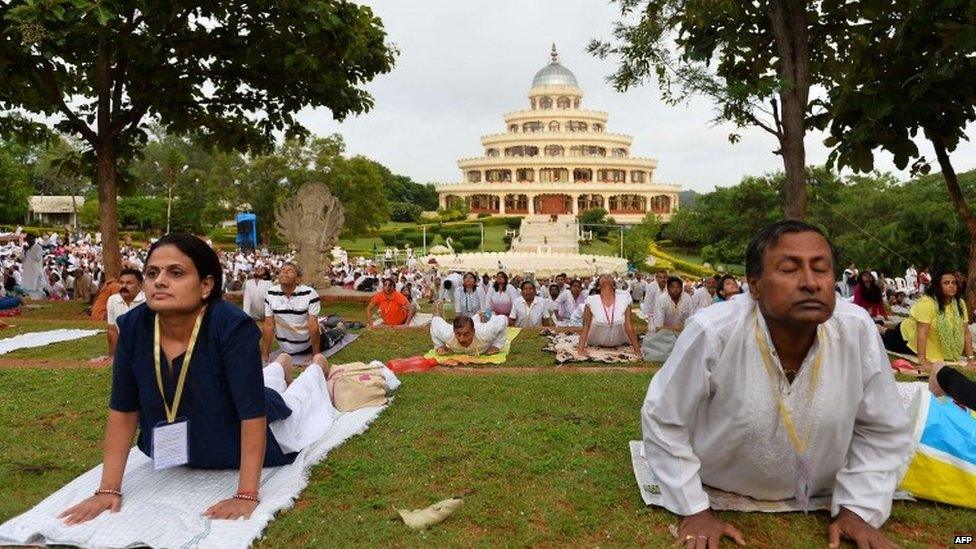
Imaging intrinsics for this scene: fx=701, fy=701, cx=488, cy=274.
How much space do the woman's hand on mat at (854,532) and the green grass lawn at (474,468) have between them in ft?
0.33

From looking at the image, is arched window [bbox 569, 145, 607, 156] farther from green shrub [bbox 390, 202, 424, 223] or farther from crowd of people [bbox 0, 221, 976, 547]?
crowd of people [bbox 0, 221, 976, 547]

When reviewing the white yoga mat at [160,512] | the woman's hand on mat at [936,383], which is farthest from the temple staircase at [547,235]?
the white yoga mat at [160,512]

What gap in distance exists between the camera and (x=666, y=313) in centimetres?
887

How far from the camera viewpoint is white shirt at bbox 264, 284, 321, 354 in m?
6.77

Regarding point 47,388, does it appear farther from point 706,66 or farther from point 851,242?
point 851,242

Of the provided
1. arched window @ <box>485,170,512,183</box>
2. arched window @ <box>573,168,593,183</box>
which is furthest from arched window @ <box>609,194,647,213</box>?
arched window @ <box>485,170,512,183</box>

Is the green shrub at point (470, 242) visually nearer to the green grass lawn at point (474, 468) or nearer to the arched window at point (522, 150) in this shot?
the arched window at point (522, 150)

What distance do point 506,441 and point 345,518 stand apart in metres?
1.21

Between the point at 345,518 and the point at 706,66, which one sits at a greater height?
the point at 706,66

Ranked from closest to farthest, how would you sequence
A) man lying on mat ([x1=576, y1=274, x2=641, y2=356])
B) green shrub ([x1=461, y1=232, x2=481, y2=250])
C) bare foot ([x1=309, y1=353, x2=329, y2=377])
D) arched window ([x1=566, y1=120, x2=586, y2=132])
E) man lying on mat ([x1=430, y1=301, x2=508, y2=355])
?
bare foot ([x1=309, y1=353, x2=329, y2=377])
man lying on mat ([x1=430, y1=301, x2=508, y2=355])
man lying on mat ([x1=576, y1=274, x2=641, y2=356])
green shrub ([x1=461, y1=232, x2=481, y2=250])
arched window ([x1=566, y1=120, x2=586, y2=132])

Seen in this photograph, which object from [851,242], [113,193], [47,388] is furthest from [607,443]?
[851,242]

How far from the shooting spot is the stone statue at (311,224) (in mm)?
13469

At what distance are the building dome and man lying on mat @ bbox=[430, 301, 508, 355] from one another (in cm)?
5497

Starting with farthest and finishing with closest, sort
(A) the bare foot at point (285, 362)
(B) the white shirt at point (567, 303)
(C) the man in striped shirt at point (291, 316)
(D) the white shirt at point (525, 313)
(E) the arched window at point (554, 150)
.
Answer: (E) the arched window at point (554, 150) → (B) the white shirt at point (567, 303) → (D) the white shirt at point (525, 313) → (C) the man in striped shirt at point (291, 316) → (A) the bare foot at point (285, 362)
